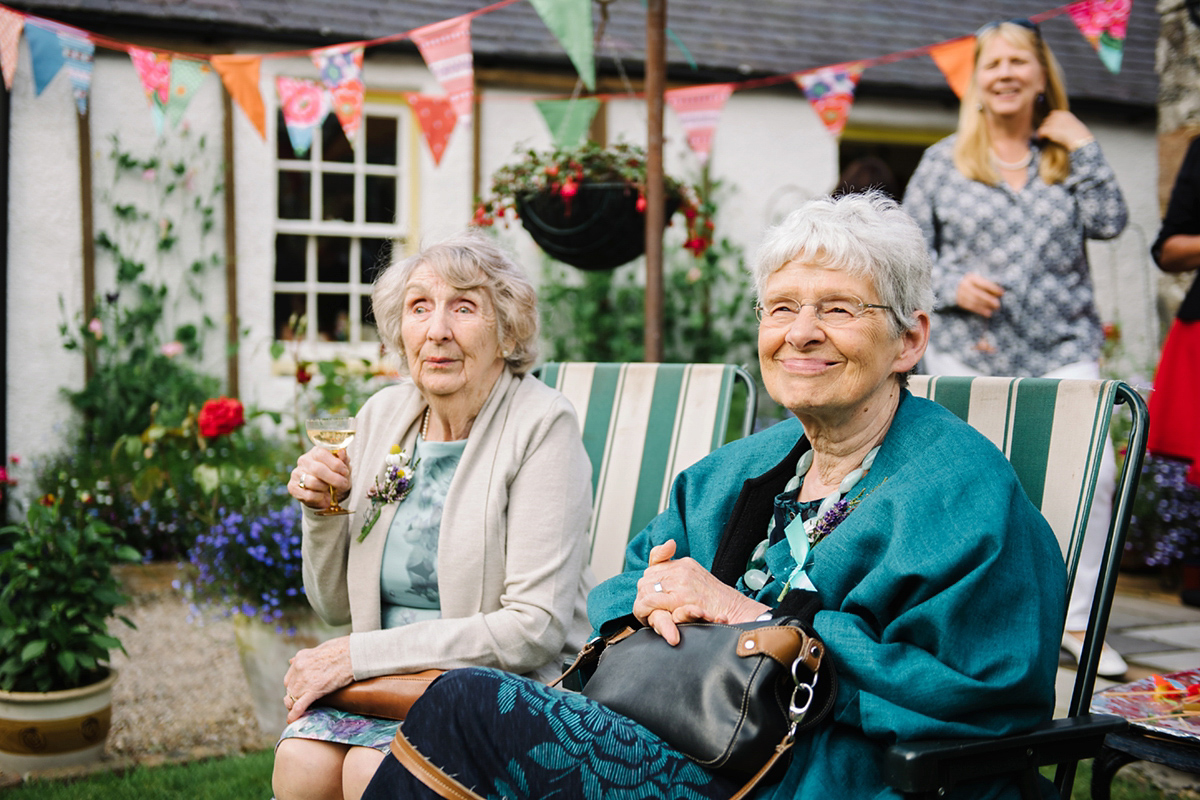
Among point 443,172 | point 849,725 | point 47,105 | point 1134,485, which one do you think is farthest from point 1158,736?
point 47,105

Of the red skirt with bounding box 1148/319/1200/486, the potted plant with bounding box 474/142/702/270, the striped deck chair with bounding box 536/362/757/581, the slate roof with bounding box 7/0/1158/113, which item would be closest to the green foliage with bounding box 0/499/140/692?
the striped deck chair with bounding box 536/362/757/581

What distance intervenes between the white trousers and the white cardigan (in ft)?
4.11

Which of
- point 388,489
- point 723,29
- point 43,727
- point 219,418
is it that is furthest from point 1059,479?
point 723,29

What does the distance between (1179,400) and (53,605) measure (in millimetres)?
3417

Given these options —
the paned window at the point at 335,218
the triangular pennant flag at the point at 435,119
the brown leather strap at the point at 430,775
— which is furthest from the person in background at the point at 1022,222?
the paned window at the point at 335,218

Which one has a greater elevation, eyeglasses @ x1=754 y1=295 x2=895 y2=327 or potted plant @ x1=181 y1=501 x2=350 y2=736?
eyeglasses @ x1=754 y1=295 x2=895 y2=327

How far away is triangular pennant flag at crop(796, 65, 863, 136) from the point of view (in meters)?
4.99

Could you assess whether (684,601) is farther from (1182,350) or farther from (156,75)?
(156,75)

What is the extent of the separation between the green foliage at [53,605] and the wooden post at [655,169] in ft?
6.23

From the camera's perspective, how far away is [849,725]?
152 centimetres

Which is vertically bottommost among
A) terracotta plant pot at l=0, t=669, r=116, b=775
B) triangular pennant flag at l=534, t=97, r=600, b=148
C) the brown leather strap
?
terracotta plant pot at l=0, t=669, r=116, b=775

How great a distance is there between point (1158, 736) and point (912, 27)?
7300mm

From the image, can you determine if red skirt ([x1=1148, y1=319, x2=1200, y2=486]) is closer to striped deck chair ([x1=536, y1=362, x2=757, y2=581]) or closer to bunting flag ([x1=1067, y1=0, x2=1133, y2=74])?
striped deck chair ([x1=536, y1=362, x2=757, y2=581])

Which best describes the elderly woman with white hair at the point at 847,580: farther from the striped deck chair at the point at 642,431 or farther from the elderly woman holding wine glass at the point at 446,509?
the striped deck chair at the point at 642,431
